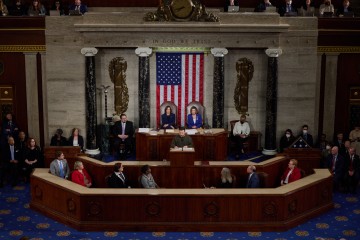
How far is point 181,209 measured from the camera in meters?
13.5

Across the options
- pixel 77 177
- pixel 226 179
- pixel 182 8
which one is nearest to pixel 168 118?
pixel 182 8

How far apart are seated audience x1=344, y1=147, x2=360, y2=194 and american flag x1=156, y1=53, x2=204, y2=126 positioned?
17.6 feet

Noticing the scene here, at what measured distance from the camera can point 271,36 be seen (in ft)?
60.7

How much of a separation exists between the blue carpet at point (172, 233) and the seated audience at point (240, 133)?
173 inches

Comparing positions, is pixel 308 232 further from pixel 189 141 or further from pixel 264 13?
pixel 264 13

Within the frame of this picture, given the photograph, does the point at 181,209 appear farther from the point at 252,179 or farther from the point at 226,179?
the point at 252,179

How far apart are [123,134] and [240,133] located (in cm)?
367

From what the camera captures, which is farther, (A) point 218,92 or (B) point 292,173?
(A) point 218,92

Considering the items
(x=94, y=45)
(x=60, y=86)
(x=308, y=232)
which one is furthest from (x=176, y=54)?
(x=308, y=232)

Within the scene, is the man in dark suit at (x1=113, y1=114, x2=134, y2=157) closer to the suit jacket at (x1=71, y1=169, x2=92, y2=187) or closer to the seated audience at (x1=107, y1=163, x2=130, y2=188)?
the suit jacket at (x1=71, y1=169, x2=92, y2=187)

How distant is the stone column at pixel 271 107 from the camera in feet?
61.9

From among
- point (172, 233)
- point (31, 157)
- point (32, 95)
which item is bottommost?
point (172, 233)

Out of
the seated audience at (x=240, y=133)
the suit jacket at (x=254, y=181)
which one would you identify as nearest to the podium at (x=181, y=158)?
the suit jacket at (x=254, y=181)

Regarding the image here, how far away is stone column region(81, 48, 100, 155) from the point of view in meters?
18.7
